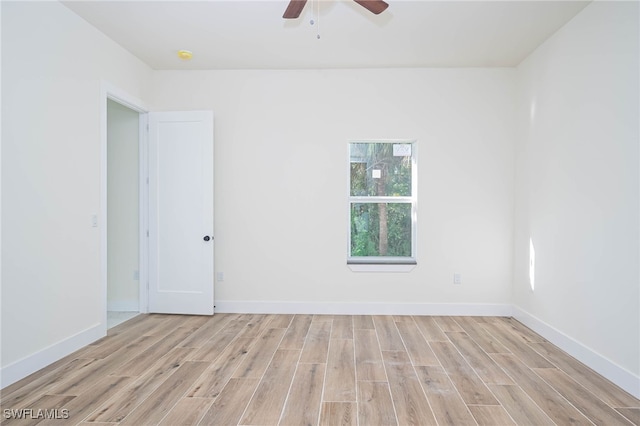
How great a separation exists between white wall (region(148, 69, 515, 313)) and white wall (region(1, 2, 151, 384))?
1.17 m

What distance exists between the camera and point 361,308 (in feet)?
13.0

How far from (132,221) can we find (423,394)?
11.9ft

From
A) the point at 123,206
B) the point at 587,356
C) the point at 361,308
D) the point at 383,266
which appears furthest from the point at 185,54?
the point at 587,356

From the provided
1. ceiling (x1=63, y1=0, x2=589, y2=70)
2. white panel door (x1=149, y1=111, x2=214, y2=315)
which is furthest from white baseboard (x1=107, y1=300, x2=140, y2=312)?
ceiling (x1=63, y1=0, x2=589, y2=70)

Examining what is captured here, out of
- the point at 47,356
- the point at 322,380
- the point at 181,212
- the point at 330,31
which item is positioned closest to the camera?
the point at 322,380

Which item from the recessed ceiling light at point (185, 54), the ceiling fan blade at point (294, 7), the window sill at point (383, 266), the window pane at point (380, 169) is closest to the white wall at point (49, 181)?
the recessed ceiling light at point (185, 54)

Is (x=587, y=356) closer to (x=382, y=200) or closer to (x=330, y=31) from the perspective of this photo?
(x=382, y=200)

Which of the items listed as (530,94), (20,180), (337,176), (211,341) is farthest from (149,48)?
(530,94)

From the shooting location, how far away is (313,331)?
342 centimetres

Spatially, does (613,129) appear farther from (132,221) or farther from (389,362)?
(132,221)

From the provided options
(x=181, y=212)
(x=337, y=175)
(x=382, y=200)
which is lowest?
(x=181, y=212)

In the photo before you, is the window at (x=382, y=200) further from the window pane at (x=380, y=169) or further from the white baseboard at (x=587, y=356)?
the white baseboard at (x=587, y=356)

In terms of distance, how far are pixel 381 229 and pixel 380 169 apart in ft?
2.39

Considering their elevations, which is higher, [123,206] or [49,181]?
[49,181]
